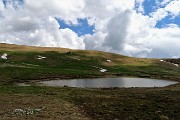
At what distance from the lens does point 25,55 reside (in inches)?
5640

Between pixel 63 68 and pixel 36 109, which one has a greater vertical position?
pixel 63 68

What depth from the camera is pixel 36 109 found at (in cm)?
3472

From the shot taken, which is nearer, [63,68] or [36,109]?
[36,109]

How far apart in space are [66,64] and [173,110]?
9562 centimetres

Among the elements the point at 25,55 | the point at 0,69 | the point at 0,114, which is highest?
the point at 25,55

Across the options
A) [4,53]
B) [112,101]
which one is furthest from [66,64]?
[112,101]

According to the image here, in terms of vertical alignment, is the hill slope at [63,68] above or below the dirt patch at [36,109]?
above

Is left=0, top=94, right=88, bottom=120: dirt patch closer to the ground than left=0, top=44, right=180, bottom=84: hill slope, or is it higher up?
closer to the ground

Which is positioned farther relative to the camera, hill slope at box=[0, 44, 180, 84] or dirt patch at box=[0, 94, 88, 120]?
hill slope at box=[0, 44, 180, 84]

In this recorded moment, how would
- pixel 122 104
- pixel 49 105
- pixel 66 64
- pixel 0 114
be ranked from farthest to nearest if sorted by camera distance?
pixel 66 64
pixel 122 104
pixel 49 105
pixel 0 114

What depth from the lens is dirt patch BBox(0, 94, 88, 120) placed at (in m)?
32.0

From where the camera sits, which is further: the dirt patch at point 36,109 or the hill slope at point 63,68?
the hill slope at point 63,68

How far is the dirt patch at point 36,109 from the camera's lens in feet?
105

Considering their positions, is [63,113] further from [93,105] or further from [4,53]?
[4,53]
